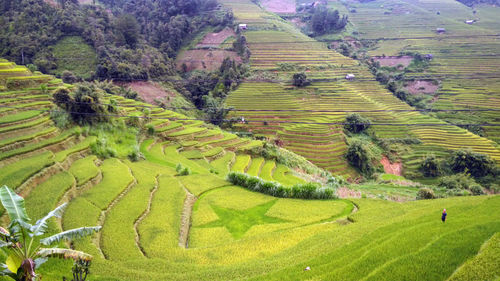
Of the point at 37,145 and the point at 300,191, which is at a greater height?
the point at 37,145

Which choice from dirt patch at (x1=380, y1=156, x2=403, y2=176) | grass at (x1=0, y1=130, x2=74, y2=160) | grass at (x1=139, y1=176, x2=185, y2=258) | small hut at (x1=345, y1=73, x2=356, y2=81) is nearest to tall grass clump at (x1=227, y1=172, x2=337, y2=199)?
grass at (x1=139, y1=176, x2=185, y2=258)

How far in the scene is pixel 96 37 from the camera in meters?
54.2

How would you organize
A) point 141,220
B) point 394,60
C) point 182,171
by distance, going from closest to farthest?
1. point 141,220
2. point 182,171
3. point 394,60

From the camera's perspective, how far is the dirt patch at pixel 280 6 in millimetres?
96375

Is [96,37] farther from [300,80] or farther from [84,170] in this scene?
[84,170]

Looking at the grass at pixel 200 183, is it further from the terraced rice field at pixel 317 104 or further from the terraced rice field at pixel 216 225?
the terraced rice field at pixel 317 104

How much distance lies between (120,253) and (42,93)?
2154 centimetres

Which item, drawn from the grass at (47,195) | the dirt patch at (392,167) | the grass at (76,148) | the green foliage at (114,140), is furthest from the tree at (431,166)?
the grass at (47,195)

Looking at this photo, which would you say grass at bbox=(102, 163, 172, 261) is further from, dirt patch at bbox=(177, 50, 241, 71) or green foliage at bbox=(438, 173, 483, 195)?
dirt patch at bbox=(177, 50, 241, 71)

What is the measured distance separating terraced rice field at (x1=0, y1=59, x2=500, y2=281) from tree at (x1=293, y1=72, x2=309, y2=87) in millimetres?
34277

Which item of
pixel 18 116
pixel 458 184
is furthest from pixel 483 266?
pixel 18 116

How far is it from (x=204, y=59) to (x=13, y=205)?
59.6m

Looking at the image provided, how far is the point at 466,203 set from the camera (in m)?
13.7

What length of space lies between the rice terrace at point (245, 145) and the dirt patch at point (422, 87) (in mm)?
321
